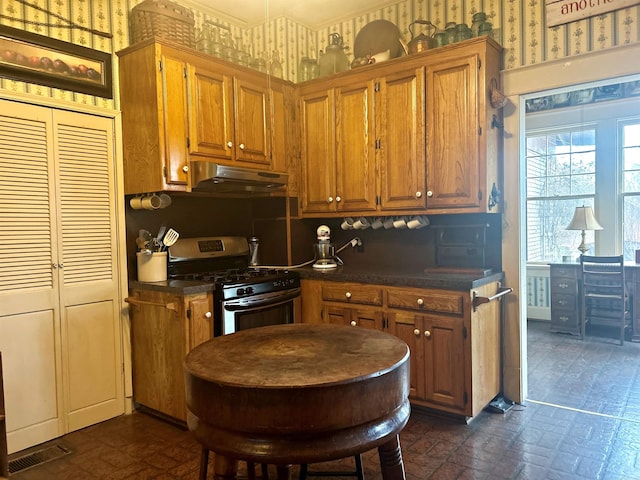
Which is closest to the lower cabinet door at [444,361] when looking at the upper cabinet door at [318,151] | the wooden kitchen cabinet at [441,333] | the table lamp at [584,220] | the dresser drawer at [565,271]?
the wooden kitchen cabinet at [441,333]

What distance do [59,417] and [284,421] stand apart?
2.27m

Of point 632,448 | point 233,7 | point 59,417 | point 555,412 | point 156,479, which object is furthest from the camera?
point 233,7

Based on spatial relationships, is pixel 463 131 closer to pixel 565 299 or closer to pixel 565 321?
pixel 565 299

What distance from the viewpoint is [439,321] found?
284 centimetres

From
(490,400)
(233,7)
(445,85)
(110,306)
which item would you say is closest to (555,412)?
(490,400)

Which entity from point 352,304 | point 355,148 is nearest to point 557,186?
point 355,148

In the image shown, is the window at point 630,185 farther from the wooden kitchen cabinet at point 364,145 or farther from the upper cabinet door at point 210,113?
the upper cabinet door at point 210,113

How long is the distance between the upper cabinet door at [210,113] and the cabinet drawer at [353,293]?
3.87 feet

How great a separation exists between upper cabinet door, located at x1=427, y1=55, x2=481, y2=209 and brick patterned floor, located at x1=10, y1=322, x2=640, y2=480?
1398 mm

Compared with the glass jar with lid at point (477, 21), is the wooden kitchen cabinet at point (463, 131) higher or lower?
lower

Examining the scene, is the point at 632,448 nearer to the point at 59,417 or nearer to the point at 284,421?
the point at 284,421

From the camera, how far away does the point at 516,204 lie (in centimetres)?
312

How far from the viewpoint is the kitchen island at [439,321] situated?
278cm

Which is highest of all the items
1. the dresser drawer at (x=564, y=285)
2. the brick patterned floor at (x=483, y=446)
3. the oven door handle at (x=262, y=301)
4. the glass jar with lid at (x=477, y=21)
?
the glass jar with lid at (x=477, y=21)
